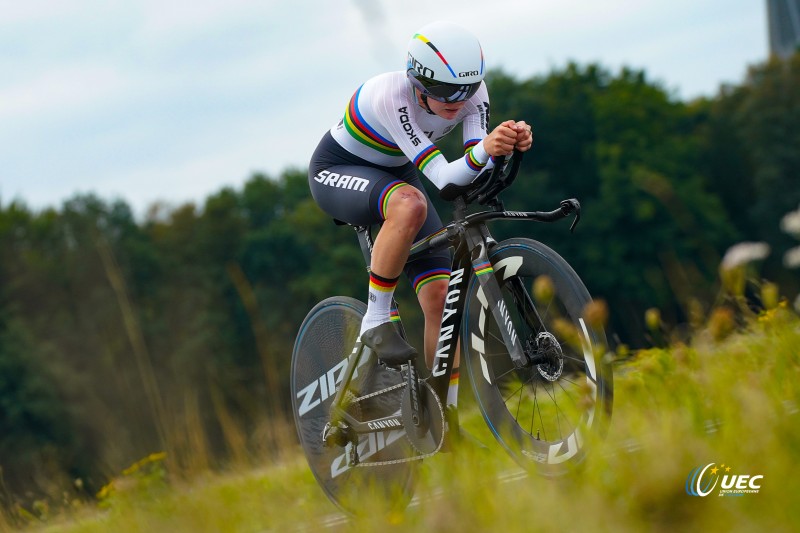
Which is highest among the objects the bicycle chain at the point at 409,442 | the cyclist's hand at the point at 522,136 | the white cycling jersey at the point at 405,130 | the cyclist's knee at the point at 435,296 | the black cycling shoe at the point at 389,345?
the white cycling jersey at the point at 405,130

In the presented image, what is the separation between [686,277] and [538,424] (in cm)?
101

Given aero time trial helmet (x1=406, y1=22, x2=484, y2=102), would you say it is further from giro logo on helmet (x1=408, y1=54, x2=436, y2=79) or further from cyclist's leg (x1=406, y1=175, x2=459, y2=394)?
cyclist's leg (x1=406, y1=175, x2=459, y2=394)

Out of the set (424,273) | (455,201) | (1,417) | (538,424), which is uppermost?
(455,201)

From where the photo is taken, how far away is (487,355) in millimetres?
4641

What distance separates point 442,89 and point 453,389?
134 centimetres

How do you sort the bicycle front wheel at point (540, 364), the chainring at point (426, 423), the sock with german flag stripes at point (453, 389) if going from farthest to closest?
the sock with german flag stripes at point (453, 389), the chainring at point (426, 423), the bicycle front wheel at point (540, 364)

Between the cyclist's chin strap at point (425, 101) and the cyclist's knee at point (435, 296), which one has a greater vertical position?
the cyclist's chin strap at point (425, 101)

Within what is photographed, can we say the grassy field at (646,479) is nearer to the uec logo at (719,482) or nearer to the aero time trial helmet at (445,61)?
the uec logo at (719,482)

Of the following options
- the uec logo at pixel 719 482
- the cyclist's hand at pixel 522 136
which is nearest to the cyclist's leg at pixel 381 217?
the cyclist's hand at pixel 522 136

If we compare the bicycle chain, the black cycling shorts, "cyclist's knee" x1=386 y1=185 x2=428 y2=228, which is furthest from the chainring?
"cyclist's knee" x1=386 y1=185 x2=428 y2=228

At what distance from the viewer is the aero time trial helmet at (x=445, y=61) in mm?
4605

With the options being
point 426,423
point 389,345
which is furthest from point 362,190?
point 426,423

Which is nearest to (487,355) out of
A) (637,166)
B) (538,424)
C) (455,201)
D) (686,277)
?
(538,424)

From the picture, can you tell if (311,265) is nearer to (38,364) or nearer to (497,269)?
(38,364)
